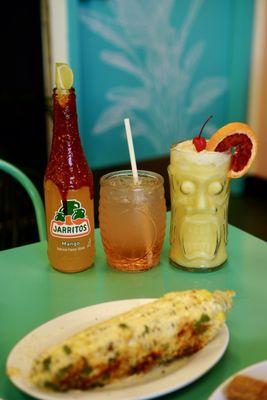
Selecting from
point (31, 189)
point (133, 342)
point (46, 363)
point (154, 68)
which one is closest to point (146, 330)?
point (133, 342)

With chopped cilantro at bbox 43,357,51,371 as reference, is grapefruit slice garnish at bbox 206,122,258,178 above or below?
above

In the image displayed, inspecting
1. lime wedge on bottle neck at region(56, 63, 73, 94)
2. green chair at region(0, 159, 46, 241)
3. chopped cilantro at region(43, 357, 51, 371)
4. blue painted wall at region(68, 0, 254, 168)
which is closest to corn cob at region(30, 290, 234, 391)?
chopped cilantro at region(43, 357, 51, 371)

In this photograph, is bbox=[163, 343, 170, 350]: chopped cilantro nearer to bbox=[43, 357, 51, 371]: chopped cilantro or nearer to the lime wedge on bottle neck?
bbox=[43, 357, 51, 371]: chopped cilantro

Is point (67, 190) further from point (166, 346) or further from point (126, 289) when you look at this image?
point (166, 346)

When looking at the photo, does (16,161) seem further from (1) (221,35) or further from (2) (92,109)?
(1) (221,35)

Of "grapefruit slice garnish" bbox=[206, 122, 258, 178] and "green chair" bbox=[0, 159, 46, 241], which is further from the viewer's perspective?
"green chair" bbox=[0, 159, 46, 241]

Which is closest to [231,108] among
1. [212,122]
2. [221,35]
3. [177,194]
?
[212,122]

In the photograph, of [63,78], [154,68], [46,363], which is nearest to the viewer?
[46,363]
